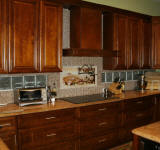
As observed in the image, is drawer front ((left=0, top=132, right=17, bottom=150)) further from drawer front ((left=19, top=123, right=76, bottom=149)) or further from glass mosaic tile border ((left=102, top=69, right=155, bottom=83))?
glass mosaic tile border ((left=102, top=69, right=155, bottom=83))

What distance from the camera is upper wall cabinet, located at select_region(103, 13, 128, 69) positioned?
3.77m

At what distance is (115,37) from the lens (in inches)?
149

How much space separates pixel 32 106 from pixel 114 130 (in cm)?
151

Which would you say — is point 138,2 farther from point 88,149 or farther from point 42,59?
point 88,149

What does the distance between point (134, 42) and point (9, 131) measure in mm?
2954

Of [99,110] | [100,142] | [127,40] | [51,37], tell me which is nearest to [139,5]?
[127,40]

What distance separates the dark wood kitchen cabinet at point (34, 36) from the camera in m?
2.64

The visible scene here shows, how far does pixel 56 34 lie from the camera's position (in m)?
3.01

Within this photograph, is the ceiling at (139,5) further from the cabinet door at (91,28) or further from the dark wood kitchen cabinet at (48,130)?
the dark wood kitchen cabinet at (48,130)

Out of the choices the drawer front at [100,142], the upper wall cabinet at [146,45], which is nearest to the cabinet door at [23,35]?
the drawer front at [100,142]

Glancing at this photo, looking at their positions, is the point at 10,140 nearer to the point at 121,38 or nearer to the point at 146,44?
the point at 121,38

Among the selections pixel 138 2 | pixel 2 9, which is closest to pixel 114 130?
pixel 2 9

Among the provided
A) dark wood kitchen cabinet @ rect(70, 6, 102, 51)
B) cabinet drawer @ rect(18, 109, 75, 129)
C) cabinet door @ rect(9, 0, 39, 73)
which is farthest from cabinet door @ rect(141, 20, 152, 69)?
cabinet door @ rect(9, 0, 39, 73)

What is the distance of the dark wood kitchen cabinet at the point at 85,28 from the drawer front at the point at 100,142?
145 cm
